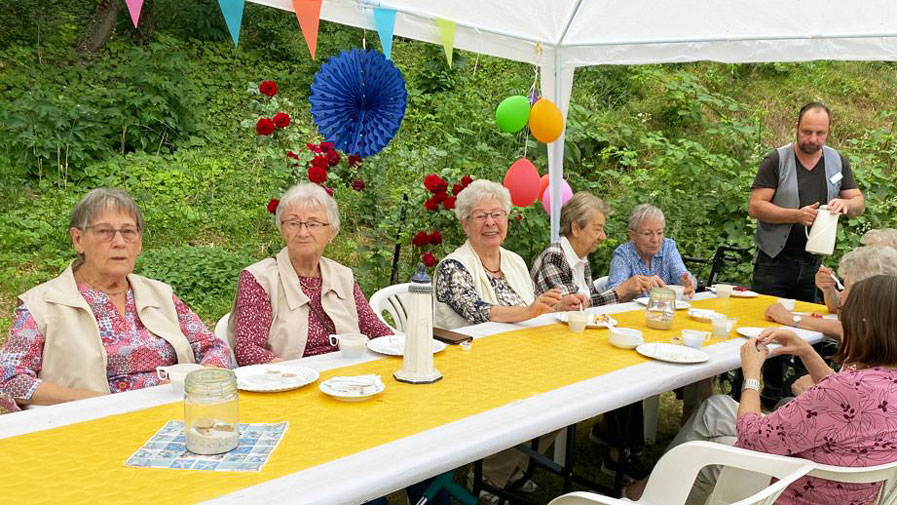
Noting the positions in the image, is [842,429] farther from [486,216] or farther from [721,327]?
[486,216]

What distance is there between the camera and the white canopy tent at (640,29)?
142 inches

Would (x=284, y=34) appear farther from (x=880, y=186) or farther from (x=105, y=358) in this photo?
(x=105, y=358)

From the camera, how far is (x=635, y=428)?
3.12 meters

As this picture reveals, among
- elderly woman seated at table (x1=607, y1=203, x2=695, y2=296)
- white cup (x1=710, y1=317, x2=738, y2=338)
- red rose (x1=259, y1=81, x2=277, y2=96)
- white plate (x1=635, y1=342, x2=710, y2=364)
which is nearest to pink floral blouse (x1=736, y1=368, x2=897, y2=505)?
white plate (x1=635, y1=342, x2=710, y2=364)

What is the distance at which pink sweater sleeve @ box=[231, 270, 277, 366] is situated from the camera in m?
2.33

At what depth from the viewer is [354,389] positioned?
185 cm

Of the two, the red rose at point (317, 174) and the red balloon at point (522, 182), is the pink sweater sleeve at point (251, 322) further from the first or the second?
the red balloon at point (522, 182)

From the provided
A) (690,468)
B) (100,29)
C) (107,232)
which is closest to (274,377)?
(107,232)

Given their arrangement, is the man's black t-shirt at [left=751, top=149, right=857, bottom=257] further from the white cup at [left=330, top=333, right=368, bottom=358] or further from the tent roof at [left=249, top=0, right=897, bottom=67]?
the white cup at [left=330, top=333, right=368, bottom=358]

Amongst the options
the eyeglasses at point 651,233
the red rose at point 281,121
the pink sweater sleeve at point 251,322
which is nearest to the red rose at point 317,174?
the red rose at point 281,121

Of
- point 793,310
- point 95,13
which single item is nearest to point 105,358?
point 793,310

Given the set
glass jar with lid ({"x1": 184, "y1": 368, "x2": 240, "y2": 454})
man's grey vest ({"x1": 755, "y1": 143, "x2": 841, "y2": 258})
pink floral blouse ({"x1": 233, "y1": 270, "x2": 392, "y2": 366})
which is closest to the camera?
glass jar with lid ({"x1": 184, "y1": 368, "x2": 240, "y2": 454})

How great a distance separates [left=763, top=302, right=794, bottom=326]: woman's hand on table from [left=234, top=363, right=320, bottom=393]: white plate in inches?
82.4

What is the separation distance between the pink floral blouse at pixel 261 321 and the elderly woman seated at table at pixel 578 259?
1017 millimetres
